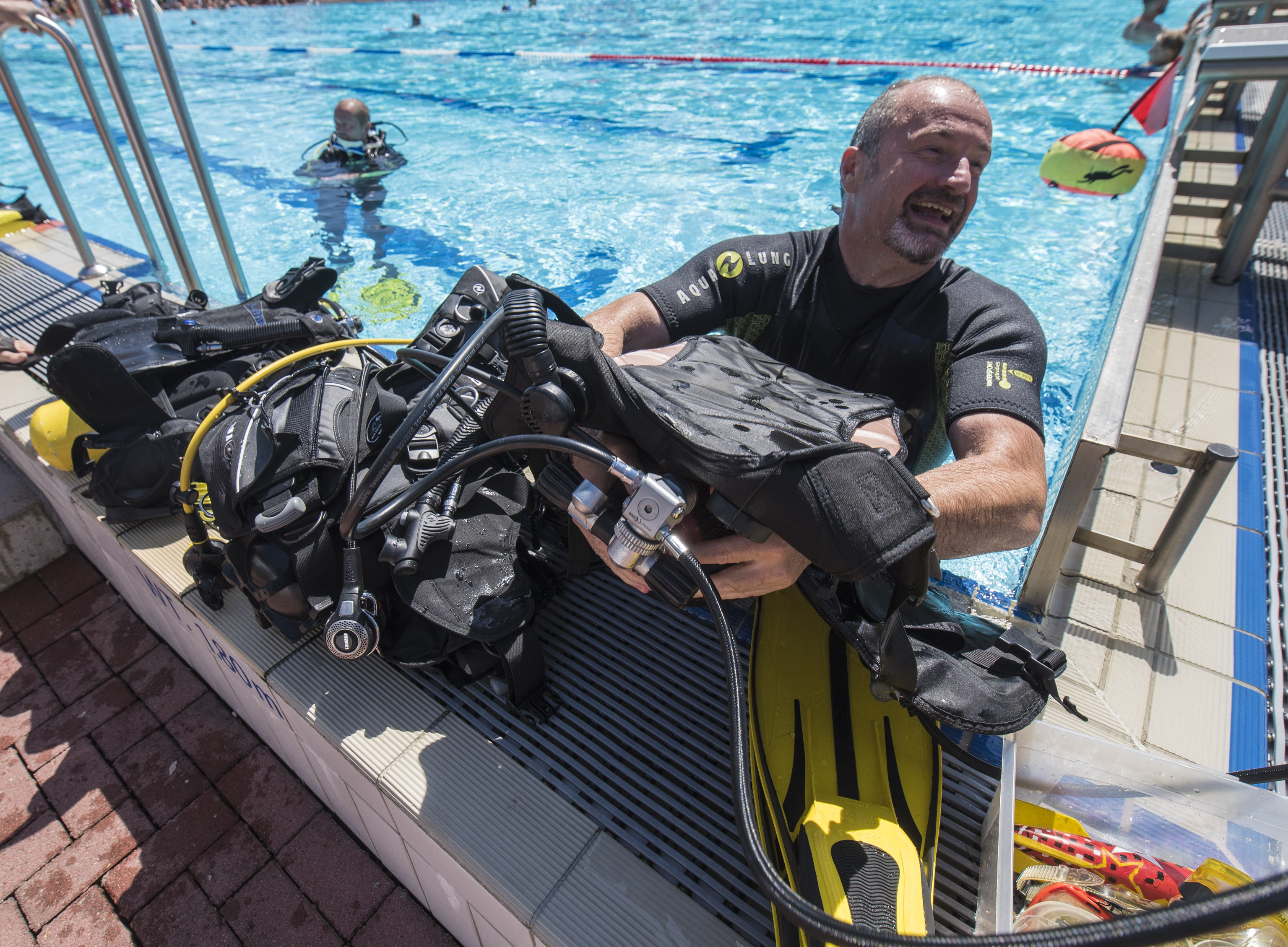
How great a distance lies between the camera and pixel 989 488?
1419 mm

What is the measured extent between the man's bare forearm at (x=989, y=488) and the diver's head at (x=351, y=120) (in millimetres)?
7255

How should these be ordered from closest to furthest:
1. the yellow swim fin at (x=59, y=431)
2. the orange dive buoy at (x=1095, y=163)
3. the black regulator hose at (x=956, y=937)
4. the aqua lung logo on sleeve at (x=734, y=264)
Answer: the black regulator hose at (x=956, y=937), the aqua lung logo on sleeve at (x=734, y=264), the yellow swim fin at (x=59, y=431), the orange dive buoy at (x=1095, y=163)

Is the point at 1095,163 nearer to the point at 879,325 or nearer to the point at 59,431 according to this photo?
the point at 879,325

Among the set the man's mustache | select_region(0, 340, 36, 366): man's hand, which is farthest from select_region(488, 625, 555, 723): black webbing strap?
select_region(0, 340, 36, 366): man's hand

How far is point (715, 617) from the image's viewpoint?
0.89 m

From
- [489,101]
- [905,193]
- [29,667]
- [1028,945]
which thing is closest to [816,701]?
[1028,945]

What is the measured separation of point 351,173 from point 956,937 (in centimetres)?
818

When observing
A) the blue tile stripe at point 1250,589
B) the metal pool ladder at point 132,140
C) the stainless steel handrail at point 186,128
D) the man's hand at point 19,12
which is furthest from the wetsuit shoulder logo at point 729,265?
the man's hand at point 19,12

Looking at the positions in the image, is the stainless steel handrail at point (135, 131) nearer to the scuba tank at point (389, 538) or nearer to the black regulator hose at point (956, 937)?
the scuba tank at point (389, 538)

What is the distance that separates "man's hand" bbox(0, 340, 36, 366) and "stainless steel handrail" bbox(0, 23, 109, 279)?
1.08 m

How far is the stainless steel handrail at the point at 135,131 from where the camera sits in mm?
2971

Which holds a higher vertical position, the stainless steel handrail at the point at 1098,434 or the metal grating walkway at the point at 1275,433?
the stainless steel handrail at the point at 1098,434

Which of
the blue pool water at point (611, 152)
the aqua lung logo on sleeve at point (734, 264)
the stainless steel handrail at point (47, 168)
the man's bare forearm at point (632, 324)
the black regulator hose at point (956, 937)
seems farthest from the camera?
the blue pool water at point (611, 152)

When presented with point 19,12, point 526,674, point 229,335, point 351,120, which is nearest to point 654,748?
point 526,674
